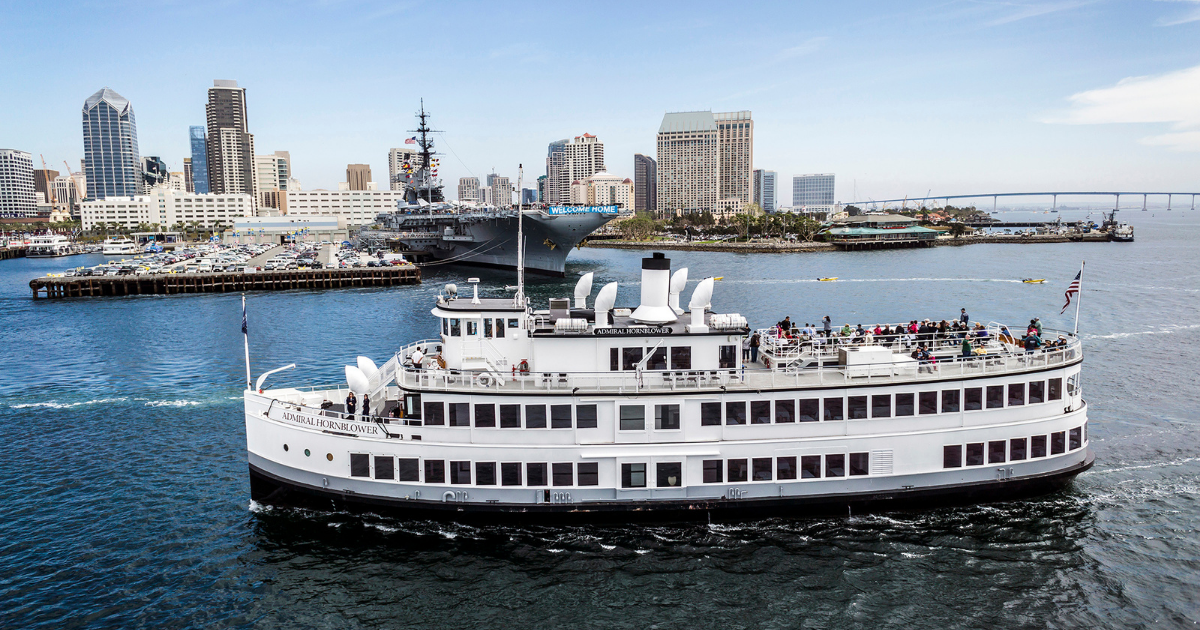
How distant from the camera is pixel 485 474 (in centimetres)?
1842

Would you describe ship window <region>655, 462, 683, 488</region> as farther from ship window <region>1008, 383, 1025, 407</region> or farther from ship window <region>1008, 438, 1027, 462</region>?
ship window <region>1008, 383, 1025, 407</region>

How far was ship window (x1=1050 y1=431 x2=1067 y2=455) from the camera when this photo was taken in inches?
778

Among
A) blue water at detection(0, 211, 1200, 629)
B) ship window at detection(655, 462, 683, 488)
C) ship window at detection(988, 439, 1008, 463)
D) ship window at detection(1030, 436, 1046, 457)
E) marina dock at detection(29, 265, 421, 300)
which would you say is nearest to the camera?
blue water at detection(0, 211, 1200, 629)

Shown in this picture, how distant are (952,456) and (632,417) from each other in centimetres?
893

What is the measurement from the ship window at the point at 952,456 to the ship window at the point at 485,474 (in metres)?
12.2

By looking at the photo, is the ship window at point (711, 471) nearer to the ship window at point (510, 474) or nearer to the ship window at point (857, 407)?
the ship window at point (857, 407)

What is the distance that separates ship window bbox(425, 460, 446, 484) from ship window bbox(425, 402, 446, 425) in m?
1.05

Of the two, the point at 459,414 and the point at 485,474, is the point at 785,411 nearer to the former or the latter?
the point at 485,474

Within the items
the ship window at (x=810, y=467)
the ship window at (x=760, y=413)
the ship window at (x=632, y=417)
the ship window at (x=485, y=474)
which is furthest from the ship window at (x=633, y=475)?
the ship window at (x=810, y=467)

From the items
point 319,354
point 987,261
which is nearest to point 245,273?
point 319,354

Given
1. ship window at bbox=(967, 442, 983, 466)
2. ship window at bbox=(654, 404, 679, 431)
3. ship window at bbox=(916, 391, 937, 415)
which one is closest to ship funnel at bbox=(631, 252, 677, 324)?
ship window at bbox=(654, 404, 679, 431)

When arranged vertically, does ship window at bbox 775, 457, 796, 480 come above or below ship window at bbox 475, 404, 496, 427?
below

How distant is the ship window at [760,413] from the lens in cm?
1858

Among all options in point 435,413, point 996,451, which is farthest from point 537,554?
point 996,451
